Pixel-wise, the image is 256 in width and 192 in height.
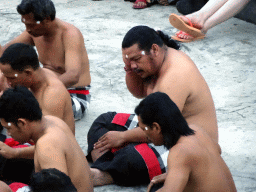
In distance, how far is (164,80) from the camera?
Result: 2867 millimetres

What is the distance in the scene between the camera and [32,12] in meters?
3.70

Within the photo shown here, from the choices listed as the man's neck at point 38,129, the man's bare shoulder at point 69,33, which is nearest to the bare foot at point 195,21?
the man's bare shoulder at point 69,33

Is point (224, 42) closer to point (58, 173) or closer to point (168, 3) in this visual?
point (168, 3)

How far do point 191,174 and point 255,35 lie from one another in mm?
4108

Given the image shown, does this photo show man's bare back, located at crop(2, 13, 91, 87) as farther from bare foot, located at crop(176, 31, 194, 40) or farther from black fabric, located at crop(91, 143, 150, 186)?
bare foot, located at crop(176, 31, 194, 40)

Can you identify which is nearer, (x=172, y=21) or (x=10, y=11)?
(x=172, y=21)

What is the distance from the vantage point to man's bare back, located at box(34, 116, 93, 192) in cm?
234

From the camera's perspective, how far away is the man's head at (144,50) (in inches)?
118

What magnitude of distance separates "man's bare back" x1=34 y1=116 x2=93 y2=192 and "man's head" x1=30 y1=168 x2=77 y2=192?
47 centimetres

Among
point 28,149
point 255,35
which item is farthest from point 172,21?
point 28,149

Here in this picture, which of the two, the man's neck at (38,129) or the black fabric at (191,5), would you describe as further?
the black fabric at (191,5)

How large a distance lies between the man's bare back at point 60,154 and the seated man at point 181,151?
457mm

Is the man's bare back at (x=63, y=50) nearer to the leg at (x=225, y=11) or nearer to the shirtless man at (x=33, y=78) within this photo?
the shirtless man at (x=33, y=78)

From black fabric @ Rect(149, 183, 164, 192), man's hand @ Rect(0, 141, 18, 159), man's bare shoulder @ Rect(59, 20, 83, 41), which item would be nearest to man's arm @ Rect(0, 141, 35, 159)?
man's hand @ Rect(0, 141, 18, 159)
